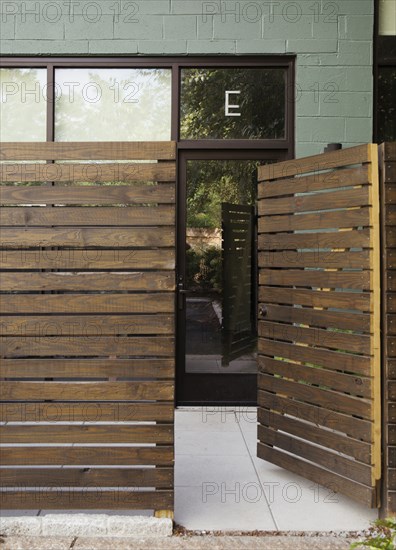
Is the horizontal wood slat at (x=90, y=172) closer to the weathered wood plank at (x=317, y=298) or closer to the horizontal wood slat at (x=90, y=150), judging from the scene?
the horizontal wood slat at (x=90, y=150)

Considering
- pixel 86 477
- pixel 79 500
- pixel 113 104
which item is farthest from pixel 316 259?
pixel 113 104

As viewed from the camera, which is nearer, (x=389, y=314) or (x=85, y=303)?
(x=85, y=303)

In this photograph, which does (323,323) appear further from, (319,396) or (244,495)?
(244,495)

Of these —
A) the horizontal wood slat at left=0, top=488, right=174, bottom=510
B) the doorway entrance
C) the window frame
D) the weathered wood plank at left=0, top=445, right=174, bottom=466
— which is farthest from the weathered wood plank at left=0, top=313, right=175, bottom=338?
the window frame

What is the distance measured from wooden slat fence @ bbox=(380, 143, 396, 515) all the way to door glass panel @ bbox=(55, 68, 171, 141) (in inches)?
112

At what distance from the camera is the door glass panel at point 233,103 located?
573cm

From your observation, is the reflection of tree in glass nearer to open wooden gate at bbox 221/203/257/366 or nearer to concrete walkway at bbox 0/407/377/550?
open wooden gate at bbox 221/203/257/366

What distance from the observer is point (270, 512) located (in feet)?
11.5

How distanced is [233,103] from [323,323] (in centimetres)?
284

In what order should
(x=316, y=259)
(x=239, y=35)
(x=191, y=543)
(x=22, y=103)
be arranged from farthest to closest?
(x=22, y=103) < (x=239, y=35) < (x=316, y=259) < (x=191, y=543)

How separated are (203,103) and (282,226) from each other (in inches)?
87.2

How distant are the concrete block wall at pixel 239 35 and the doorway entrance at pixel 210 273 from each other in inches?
31.8

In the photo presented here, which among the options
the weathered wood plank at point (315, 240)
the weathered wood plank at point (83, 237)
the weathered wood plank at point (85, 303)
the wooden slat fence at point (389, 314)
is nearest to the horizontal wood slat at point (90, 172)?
the weathered wood plank at point (83, 237)

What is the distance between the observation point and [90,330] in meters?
3.20
